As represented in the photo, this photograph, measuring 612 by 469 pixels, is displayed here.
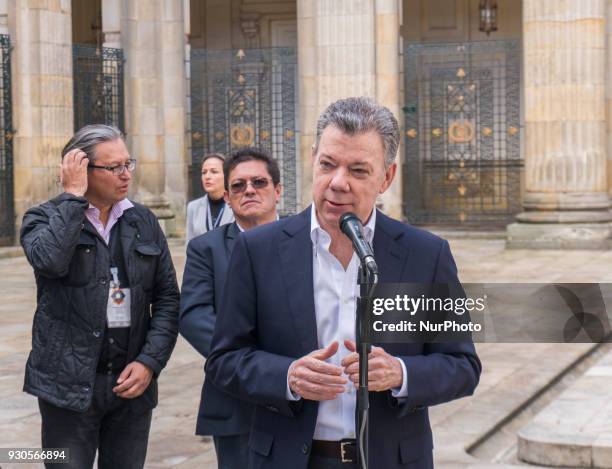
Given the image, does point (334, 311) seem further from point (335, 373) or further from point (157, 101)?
point (157, 101)

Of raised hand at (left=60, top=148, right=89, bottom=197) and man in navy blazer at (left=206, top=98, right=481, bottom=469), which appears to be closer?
man in navy blazer at (left=206, top=98, right=481, bottom=469)

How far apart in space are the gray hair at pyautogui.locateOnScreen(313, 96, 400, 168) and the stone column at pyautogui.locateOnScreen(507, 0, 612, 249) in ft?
48.3

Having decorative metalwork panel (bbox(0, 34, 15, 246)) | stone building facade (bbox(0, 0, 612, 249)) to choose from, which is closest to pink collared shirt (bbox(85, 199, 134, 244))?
stone building facade (bbox(0, 0, 612, 249))

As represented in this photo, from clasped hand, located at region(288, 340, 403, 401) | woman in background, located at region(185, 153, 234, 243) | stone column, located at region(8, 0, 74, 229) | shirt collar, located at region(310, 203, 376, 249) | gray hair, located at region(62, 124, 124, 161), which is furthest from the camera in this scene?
stone column, located at region(8, 0, 74, 229)

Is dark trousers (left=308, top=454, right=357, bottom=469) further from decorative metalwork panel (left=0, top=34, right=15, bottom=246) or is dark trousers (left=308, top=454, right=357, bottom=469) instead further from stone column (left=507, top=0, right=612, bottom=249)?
decorative metalwork panel (left=0, top=34, right=15, bottom=246)

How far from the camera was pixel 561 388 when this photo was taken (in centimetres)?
876

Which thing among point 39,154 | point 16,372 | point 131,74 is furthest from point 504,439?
point 131,74

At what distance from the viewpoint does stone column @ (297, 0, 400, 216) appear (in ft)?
61.5

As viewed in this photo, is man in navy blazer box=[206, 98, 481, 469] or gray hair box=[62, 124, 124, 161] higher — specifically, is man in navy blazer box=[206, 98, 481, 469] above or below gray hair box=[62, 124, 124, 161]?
below

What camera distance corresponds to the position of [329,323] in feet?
10.8

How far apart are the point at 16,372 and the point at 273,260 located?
20.0 feet

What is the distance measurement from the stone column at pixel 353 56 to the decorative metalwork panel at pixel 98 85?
10.1 ft

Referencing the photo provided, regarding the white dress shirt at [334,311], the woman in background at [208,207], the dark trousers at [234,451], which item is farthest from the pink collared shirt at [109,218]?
the woman in background at [208,207]

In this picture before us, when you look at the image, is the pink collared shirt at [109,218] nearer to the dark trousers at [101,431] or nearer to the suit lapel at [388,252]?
the dark trousers at [101,431]
